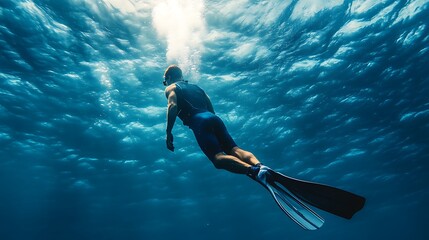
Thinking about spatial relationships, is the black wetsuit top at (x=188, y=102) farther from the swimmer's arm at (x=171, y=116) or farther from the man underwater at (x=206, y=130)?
the swimmer's arm at (x=171, y=116)

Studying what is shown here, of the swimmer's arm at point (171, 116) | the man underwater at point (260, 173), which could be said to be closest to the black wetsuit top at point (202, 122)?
the man underwater at point (260, 173)

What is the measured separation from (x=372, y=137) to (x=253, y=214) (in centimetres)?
2354

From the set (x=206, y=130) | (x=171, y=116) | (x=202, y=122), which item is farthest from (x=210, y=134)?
(x=171, y=116)

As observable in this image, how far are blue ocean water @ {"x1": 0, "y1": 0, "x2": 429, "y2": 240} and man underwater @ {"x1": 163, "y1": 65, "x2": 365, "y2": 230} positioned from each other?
564 cm

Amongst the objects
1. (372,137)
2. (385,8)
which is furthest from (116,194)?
(385,8)

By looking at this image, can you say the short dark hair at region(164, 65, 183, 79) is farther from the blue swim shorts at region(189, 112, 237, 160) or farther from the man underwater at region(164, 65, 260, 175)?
the blue swim shorts at region(189, 112, 237, 160)

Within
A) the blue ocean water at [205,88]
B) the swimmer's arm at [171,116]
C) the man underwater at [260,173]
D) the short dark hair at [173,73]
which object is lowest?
the man underwater at [260,173]

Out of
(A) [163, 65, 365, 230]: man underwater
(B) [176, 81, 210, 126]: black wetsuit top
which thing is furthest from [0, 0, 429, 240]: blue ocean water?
(A) [163, 65, 365, 230]: man underwater

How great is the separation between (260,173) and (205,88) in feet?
31.8

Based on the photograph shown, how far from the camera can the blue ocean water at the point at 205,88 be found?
383 inches

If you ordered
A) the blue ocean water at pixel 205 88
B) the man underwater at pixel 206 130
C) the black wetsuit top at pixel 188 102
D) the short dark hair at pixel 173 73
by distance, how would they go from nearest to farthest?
the man underwater at pixel 206 130 → the black wetsuit top at pixel 188 102 → the short dark hair at pixel 173 73 → the blue ocean water at pixel 205 88

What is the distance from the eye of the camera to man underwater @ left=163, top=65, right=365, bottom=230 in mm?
3430

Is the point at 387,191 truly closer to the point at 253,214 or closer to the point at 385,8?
the point at 253,214

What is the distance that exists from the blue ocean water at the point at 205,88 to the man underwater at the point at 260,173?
564cm
